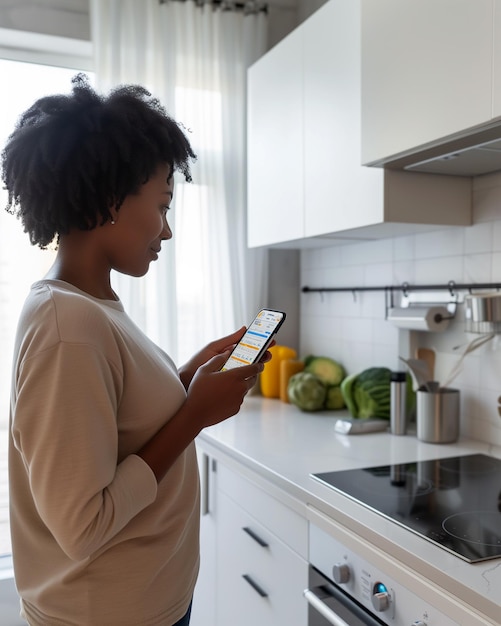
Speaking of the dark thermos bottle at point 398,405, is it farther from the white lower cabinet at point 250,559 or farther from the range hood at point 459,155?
the range hood at point 459,155

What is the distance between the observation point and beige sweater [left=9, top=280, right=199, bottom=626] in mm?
771

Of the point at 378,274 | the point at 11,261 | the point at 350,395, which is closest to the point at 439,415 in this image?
the point at 350,395

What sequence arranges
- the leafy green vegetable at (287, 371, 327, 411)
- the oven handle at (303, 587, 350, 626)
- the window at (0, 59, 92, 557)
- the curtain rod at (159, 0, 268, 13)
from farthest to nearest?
the curtain rod at (159, 0, 268, 13) < the window at (0, 59, 92, 557) < the leafy green vegetable at (287, 371, 327, 411) < the oven handle at (303, 587, 350, 626)

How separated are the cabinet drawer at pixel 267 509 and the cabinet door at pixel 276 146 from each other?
30.5 inches

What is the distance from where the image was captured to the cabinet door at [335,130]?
160 cm

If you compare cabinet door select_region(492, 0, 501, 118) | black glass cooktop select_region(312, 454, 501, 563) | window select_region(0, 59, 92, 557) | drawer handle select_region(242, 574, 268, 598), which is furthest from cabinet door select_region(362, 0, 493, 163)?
window select_region(0, 59, 92, 557)

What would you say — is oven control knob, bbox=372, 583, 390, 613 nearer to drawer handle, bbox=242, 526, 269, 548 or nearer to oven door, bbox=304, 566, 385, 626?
oven door, bbox=304, 566, 385, 626

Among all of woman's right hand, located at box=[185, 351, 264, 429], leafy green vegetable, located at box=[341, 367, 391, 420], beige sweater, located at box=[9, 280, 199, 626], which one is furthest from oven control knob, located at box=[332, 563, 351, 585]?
leafy green vegetable, located at box=[341, 367, 391, 420]

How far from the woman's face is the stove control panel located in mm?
639

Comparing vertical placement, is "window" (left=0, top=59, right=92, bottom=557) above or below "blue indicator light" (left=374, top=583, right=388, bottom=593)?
above

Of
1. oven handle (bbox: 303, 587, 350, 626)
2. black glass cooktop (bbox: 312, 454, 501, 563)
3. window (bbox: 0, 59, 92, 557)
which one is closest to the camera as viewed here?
black glass cooktop (bbox: 312, 454, 501, 563)

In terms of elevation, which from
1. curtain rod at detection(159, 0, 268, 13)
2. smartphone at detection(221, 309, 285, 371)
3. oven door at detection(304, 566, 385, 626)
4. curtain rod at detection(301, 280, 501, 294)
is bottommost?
oven door at detection(304, 566, 385, 626)

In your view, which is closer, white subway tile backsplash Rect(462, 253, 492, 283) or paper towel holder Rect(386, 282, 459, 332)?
white subway tile backsplash Rect(462, 253, 492, 283)

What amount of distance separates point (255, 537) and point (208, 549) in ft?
1.43
